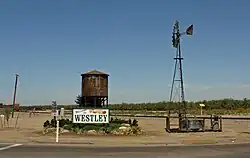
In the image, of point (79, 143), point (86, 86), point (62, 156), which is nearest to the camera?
point (62, 156)

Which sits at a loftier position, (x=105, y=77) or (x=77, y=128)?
(x=105, y=77)

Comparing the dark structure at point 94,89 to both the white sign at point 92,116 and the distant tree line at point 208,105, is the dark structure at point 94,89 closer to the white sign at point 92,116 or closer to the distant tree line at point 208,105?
the white sign at point 92,116

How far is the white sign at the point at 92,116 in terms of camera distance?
26.1m

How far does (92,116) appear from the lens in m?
26.2

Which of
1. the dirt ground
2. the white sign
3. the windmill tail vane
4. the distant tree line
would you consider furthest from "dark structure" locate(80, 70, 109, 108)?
the distant tree line

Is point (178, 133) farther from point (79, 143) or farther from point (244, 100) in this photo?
point (244, 100)

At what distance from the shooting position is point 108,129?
2573 centimetres

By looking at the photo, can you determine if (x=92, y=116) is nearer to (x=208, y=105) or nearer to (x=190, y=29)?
(x=190, y=29)

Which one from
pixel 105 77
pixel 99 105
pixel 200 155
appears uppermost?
pixel 105 77

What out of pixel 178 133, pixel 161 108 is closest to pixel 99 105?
pixel 178 133

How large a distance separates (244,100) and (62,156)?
105088 mm

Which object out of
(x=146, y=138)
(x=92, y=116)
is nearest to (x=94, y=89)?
(x=92, y=116)

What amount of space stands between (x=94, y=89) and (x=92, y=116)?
291 cm

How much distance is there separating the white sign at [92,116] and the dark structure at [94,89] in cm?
232
